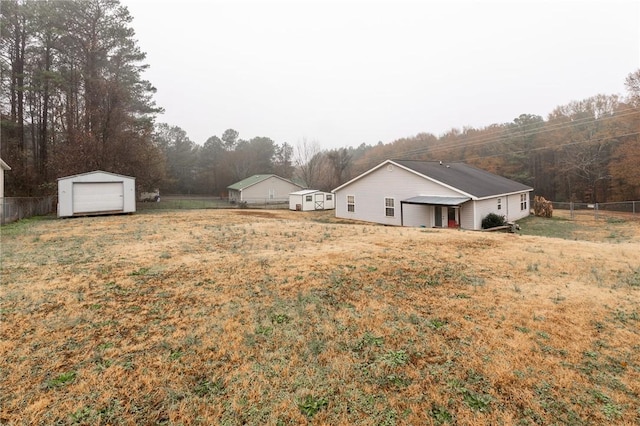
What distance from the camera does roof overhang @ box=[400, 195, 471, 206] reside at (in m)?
17.2

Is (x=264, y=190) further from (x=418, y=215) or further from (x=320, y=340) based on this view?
(x=320, y=340)

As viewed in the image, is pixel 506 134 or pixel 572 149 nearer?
pixel 572 149

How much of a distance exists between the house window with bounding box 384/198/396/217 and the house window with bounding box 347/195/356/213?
299 centimetres

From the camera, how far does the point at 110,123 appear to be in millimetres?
25656

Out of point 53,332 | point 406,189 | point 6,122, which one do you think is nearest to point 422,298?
point 53,332

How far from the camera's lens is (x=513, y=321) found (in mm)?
4598

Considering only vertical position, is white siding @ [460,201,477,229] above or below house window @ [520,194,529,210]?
below

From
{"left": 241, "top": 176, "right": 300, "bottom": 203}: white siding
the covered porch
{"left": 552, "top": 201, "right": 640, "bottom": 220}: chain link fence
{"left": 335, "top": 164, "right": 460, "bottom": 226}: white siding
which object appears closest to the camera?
the covered porch

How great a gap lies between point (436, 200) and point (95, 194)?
67.8 feet

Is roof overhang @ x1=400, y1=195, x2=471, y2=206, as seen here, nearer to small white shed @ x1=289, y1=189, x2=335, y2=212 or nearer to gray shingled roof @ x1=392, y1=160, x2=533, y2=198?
gray shingled roof @ x1=392, y1=160, x2=533, y2=198

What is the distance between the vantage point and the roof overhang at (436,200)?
679 inches

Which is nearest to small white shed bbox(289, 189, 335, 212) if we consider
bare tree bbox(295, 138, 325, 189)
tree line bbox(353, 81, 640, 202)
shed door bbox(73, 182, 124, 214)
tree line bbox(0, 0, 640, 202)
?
tree line bbox(0, 0, 640, 202)

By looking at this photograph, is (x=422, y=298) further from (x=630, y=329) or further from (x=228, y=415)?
(x=228, y=415)

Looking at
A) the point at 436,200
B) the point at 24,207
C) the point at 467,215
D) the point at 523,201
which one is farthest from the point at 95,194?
the point at 523,201
